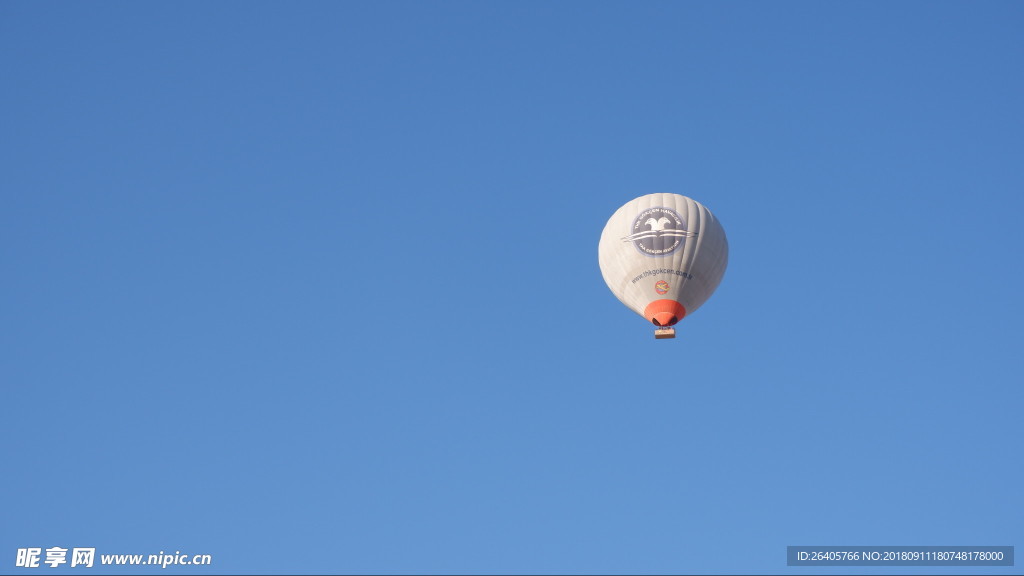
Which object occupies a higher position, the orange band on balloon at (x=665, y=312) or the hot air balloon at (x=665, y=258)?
the hot air balloon at (x=665, y=258)

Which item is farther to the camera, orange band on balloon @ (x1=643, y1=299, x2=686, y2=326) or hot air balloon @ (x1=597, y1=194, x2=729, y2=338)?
orange band on balloon @ (x1=643, y1=299, x2=686, y2=326)

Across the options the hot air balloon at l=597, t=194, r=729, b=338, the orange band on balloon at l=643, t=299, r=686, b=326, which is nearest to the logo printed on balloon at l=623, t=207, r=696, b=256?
the hot air balloon at l=597, t=194, r=729, b=338

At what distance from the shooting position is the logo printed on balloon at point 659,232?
61562mm

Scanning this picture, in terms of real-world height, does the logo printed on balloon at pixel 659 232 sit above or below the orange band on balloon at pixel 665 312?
above

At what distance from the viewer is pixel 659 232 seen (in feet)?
202

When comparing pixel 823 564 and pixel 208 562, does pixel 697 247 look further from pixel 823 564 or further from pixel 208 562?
pixel 208 562

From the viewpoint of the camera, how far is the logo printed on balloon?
61562mm

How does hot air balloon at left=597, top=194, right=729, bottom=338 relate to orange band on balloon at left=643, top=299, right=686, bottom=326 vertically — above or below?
above

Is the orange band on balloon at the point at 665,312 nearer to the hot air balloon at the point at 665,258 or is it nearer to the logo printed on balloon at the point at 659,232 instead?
the hot air balloon at the point at 665,258

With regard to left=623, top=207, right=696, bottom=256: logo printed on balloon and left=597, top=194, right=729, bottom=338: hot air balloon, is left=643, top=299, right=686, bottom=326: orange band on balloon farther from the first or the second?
left=623, top=207, right=696, bottom=256: logo printed on balloon

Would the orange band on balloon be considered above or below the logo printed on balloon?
below

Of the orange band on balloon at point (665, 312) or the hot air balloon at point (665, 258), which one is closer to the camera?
the hot air balloon at point (665, 258)

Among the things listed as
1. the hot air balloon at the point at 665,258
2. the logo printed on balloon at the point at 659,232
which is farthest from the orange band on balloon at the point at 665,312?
the logo printed on balloon at the point at 659,232

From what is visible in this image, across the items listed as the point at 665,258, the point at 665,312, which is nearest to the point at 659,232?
the point at 665,258
